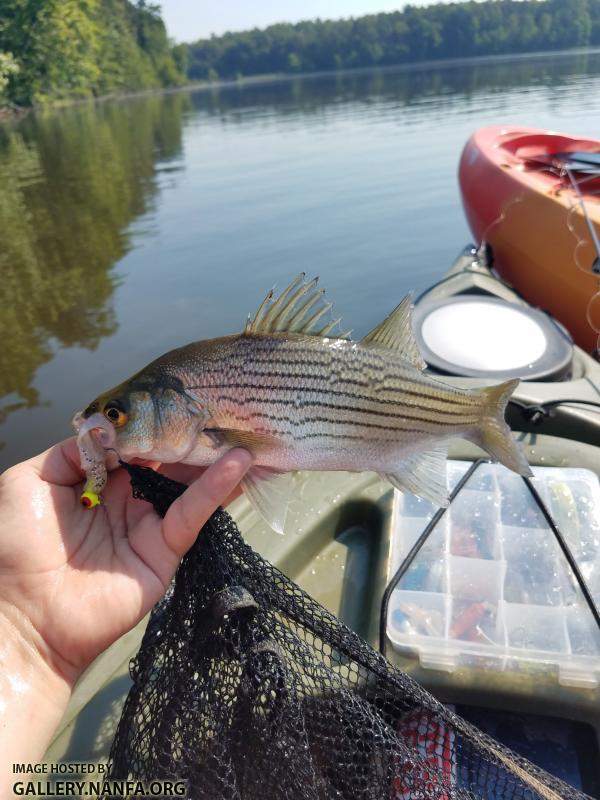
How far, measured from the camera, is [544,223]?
7.92 m

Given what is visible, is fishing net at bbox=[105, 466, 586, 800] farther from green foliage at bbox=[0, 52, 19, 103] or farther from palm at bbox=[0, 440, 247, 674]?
green foliage at bbox=[0, 52, 19, 103]

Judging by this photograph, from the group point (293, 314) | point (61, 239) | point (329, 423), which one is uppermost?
point (293, 314)

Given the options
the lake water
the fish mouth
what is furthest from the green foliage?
the fish mouth

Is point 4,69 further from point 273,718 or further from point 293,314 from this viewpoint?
point 273,718

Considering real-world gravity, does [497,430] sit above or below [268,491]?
above

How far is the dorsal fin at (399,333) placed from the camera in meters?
2.83

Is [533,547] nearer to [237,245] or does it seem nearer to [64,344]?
[64,344]

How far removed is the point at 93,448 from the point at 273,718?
54.6 inches

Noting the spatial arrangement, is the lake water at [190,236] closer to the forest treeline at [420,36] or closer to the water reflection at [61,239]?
the water reflection at [61,239]

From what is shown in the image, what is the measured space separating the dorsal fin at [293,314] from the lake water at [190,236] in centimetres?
665

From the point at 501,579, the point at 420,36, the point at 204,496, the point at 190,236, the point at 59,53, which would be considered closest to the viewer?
the point at 204,496

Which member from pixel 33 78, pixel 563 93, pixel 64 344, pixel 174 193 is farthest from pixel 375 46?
pixel 64 344

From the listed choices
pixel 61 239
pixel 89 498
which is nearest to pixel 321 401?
pixel 89 498

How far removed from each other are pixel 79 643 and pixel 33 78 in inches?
3138
